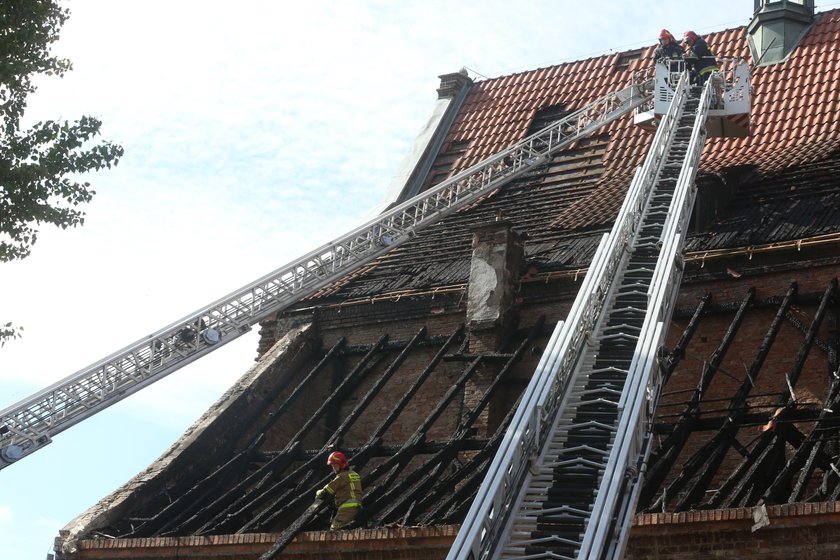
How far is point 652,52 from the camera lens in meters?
24.3

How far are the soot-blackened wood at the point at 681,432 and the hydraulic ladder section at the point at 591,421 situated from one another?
1304 millimetres

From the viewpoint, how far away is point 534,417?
1179cm

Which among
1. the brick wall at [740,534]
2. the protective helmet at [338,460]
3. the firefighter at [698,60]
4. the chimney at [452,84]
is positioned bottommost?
the brick wall at [740,534]

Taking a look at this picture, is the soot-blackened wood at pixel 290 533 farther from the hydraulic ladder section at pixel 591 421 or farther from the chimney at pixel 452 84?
the chimney at pixel 452 84

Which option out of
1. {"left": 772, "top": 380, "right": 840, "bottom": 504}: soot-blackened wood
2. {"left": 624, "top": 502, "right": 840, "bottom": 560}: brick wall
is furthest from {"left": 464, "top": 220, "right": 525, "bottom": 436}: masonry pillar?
{"left": 624, "top": 502, "right": 840, "bottom": 560}: brick wall

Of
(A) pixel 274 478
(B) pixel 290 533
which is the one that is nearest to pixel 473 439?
(B) pixel 290 533

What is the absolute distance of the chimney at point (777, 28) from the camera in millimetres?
22781

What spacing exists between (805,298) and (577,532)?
21.1ft

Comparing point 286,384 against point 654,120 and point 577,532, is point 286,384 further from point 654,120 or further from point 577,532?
point 577,532

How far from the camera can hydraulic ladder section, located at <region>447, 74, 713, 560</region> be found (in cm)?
1080

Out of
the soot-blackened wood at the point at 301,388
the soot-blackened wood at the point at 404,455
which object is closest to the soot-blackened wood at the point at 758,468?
the soot-blackened wood at the point at 404,455

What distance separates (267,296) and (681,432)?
7151mm

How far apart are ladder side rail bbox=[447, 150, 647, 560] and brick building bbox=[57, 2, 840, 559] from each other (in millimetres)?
1694

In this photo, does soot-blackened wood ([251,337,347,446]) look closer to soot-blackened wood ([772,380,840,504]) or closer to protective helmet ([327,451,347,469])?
protective helmet ([327,451,347,469])
